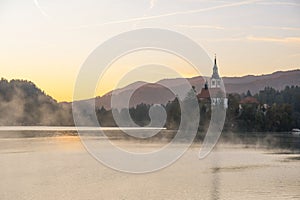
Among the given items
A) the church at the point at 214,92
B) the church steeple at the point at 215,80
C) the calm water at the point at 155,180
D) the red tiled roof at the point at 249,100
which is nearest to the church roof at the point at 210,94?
the church at the point at 214,92

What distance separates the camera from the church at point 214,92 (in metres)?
46.6

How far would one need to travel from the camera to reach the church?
4659cm

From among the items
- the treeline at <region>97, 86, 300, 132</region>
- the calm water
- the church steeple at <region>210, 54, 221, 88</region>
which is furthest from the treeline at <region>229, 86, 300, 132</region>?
the calm water

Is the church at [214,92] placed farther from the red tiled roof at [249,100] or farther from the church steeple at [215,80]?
the red tiled roof at [249,100]

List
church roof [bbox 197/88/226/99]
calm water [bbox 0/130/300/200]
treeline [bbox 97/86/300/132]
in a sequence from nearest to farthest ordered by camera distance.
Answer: calm water [bbox 0/130/300/200] → treeline [bbox 97/86/300/132] → church roof [bbox 197/88/226/99]

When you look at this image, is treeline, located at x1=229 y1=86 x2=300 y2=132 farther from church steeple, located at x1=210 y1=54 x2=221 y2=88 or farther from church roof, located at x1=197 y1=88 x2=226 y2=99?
church steeple, located at x1=210 y1=54 x2=221 y2=88

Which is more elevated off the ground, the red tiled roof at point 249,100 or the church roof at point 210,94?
the church roof at point 210,94

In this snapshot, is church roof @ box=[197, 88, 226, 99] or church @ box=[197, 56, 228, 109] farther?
church roof @ box=[197, 88, 226, 99]

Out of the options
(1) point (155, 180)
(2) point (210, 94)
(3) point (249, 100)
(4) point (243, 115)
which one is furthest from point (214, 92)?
(1) point (155, 180)

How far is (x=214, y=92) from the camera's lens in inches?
1970

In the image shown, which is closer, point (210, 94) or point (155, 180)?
point (155, 180)

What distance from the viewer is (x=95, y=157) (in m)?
21.0

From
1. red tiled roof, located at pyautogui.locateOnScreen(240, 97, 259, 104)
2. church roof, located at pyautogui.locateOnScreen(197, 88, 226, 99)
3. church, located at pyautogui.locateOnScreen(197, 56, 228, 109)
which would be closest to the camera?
church, located at pyautogui.locateOnScreen(197, 56, 228, 109)

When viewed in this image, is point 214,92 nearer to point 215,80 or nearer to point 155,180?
point 215,80
